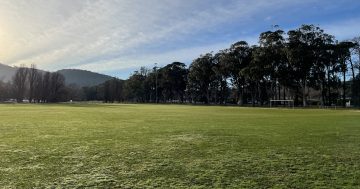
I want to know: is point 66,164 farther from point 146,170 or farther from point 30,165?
point 146,170

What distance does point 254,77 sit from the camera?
8194 cm

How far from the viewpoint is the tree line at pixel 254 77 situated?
74.9 metres

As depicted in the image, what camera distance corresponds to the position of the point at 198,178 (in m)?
8.44

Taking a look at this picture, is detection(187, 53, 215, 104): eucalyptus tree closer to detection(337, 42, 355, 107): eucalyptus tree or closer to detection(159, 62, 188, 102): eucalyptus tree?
detection(159, 62, 188, 102): eucalyptus tree

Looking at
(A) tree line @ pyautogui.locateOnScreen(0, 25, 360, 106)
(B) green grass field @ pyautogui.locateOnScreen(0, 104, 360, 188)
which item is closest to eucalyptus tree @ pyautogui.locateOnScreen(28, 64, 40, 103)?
(A) tree line @ pyautogui.locateOnScreen(0, 25, 360, 106)

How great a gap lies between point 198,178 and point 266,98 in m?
106

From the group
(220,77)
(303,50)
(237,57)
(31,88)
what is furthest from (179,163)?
(31,88)

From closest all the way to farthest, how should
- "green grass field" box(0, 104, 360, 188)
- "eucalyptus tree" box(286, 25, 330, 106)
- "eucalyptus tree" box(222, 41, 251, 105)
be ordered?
1. "green grass field" box(0, 104, 360, 188)
2. "eucalyptus tree" box(286, 25, 330, 106)
3. "eucalyptus tree" box(222, 41, 251, 105)

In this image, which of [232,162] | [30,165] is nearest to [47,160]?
[30,165]

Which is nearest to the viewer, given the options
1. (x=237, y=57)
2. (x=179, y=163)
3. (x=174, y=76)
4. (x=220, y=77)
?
(x=179, y=163)

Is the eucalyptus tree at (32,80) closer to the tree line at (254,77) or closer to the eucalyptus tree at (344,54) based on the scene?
the tree line at (254,77)

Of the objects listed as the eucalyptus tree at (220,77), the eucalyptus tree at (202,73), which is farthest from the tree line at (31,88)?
the eucalyptus tree at (220,77)

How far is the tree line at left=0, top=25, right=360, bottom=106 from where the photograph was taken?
246ft

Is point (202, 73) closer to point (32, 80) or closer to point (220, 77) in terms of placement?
point (220, 77)
